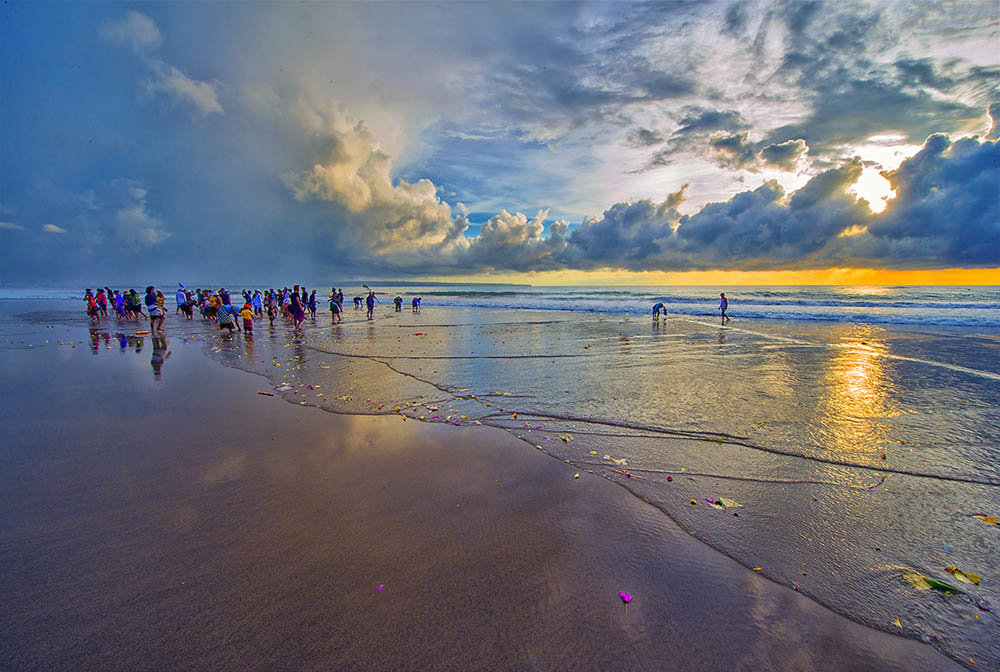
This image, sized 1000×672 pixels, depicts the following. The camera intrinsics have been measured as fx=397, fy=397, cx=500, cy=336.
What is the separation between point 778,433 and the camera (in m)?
7.33

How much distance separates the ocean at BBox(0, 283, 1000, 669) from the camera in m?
3.75

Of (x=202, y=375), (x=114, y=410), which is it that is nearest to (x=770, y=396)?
(x=114, y=410)

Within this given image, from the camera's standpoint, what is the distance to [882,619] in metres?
3.23

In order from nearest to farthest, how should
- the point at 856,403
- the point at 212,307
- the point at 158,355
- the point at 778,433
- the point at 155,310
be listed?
the point at 778,433 < the point at 856,403 < the point at 158,355 < the point at 155,310 < the point at 212,307

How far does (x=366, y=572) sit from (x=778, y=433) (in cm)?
737

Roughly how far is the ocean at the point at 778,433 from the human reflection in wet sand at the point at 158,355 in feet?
4.71

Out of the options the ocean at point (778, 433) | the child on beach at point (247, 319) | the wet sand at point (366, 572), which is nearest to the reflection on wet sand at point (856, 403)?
the ocean at point (778, 433)

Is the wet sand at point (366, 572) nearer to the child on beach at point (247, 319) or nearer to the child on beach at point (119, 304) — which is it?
the child on beach at point (247, 319)

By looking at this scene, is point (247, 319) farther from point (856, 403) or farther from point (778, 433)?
point (856, 403)

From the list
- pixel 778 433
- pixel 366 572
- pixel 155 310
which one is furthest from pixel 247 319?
→ pixel 778 433

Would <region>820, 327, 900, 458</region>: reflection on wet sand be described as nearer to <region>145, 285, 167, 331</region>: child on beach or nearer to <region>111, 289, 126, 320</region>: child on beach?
<region>145, 285, 167, 331</region>: child on beach

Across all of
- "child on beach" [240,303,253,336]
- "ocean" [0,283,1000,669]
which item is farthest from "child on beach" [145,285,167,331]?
"child on beach" [240,303,253,336]

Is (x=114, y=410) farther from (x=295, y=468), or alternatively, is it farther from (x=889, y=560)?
(x=889, y=560)

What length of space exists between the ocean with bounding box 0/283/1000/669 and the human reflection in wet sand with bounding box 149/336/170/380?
4.71 feet
